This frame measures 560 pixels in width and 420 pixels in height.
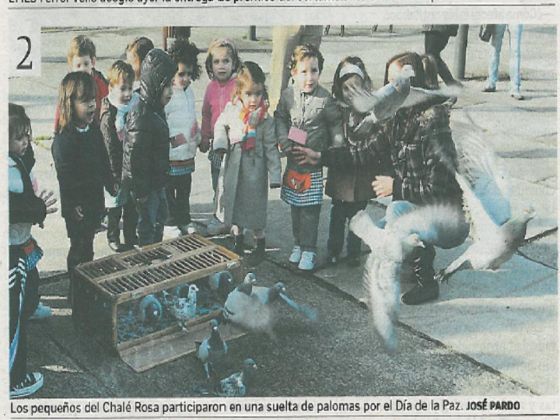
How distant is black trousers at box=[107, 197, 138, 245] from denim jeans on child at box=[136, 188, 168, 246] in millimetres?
98

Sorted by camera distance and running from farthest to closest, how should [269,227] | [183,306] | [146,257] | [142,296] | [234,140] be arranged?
[269,227], [234,140], [146,257], [183,306], [142,296]

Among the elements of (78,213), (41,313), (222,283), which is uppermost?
(78,213)

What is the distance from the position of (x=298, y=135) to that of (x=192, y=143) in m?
0.43

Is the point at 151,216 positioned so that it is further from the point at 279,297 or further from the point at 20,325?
the point at 20,325

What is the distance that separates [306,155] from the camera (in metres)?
3.34

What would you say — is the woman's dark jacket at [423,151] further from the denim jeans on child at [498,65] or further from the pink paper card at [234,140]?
the denim jeans on child at [498,65]

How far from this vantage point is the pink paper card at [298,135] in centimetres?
334

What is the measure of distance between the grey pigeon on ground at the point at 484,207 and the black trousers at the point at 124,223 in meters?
1.13

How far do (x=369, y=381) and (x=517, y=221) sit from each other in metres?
0.90

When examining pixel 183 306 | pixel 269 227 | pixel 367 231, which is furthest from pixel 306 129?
pixel 183 306

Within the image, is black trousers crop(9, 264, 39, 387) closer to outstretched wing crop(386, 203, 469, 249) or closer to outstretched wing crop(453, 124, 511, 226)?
outstretched wing crop(386, 203, 469, 249)

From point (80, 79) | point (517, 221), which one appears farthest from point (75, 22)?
point (517, 221)

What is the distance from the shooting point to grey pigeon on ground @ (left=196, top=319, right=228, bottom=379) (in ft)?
9.42

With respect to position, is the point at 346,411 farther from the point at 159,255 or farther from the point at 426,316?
the point at 159,255
